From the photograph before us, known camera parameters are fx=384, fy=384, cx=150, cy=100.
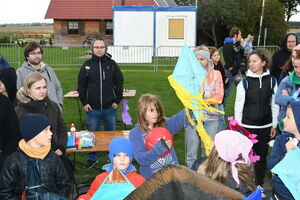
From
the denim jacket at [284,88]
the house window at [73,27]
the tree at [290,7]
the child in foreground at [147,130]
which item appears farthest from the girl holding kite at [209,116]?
the tree at [290,7]

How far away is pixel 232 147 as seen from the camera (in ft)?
8.94

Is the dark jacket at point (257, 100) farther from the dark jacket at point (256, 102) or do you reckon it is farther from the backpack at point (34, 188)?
the backpack at point (34, 188)

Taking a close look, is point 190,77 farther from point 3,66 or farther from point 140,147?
point 3,66

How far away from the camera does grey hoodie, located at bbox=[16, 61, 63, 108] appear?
17.5ft

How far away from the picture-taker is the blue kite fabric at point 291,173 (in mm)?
2307

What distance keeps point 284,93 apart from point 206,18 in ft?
101

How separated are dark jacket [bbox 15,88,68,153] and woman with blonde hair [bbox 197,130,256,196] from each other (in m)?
2.00

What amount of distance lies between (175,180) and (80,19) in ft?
126

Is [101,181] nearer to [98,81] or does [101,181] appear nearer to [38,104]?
[38,104]

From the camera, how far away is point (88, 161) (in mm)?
6199

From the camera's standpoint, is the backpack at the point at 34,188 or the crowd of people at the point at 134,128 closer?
the crowd of people at the point at 134,128

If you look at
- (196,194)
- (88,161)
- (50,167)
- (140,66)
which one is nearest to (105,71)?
(88,161)

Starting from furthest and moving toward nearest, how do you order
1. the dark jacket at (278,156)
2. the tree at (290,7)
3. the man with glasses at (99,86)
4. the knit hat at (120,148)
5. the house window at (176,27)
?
1. the tree at (290,7)
2. the house window at (176,27)
3. the man with glasses at (99,86)
4. the knit hat at (120,148)
5. the dark jacket at (278,156)

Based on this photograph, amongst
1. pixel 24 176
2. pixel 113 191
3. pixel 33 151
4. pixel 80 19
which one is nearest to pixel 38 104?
pixel 33 151
